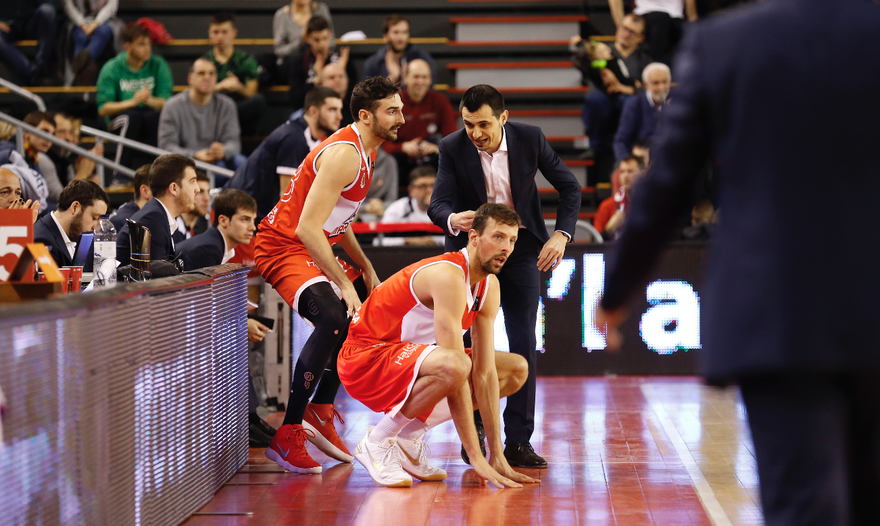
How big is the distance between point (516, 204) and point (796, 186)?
3369 mm

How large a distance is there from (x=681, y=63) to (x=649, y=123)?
821 cm

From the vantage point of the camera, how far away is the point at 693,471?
4.95 metres

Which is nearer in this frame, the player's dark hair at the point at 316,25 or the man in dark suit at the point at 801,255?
the man in dark suit at the point at 801,255

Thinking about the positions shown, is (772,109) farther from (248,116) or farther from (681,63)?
(248,116)

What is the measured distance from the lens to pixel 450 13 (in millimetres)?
12953

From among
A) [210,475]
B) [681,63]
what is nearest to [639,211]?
[681,63]

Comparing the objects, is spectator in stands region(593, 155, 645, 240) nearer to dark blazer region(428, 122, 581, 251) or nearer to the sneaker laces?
dark blazer region(428, 122, 581, 251)

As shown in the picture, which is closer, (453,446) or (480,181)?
(480,181)

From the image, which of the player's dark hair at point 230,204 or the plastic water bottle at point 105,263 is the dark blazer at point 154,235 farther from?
the player's dark hair at point 230,204

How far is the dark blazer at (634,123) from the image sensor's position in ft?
33.1

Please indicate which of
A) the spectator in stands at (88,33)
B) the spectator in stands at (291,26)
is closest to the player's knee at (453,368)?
the spectator in stands at (291,26)

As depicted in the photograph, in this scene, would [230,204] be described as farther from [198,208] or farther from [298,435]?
[298,435]

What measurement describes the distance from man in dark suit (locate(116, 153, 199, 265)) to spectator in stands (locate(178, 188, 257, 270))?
2.08ft

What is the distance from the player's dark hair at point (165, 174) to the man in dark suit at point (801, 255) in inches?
144
